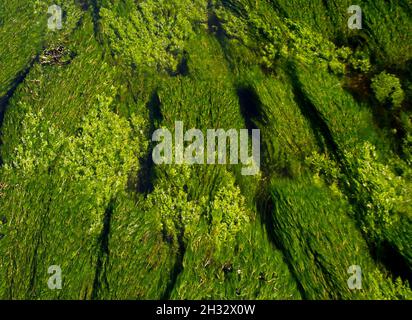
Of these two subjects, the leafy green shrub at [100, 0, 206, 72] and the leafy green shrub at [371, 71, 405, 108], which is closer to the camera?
the leafy green shrub at [371, 71, 405, 108]

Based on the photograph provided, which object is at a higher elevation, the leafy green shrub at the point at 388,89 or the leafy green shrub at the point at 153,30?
the leafy green shrub at the point at 388,89

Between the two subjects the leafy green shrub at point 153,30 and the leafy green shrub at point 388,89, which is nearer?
the leafy green shrub at point 388,89

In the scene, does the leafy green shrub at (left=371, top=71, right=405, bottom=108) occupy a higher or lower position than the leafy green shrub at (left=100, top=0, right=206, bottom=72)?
higher

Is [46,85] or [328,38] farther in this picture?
[46,85]

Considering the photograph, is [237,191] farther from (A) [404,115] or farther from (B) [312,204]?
(A) [404,115]

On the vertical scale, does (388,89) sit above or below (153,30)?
above

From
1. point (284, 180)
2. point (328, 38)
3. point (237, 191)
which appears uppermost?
point (328, 38)
